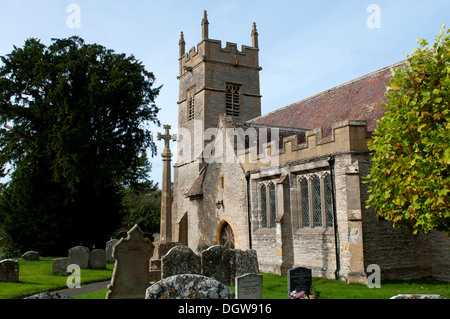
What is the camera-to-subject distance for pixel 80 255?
17297 millimetres

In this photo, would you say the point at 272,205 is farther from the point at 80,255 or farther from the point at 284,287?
the point at 80,255

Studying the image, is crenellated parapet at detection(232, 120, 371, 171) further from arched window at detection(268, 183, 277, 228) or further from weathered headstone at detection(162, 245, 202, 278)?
weathered headstone at detection(162, 245, 202, 278)

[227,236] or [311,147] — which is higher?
[311,147]

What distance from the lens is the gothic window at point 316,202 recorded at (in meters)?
14.2

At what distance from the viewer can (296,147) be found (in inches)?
594

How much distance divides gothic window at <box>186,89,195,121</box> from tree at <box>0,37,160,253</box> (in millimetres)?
7419

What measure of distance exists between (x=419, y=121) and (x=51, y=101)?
67.9 ft

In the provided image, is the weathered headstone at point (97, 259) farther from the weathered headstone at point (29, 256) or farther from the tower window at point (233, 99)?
the tower window at point (233, 99)

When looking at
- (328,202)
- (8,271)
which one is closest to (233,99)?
(328,202)

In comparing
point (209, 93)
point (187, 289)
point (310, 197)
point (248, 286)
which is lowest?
point (248, 286)

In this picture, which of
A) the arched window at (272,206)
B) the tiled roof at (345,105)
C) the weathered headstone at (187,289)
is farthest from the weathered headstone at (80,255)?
the weathered headstone at (187,289)

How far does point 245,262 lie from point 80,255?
8.03m

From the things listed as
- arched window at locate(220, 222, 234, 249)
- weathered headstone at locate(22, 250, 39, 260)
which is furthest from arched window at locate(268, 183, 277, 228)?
weathered headstone at locate(22, 250, 39, 260)

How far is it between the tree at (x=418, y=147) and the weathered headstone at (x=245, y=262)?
14.5 ft
